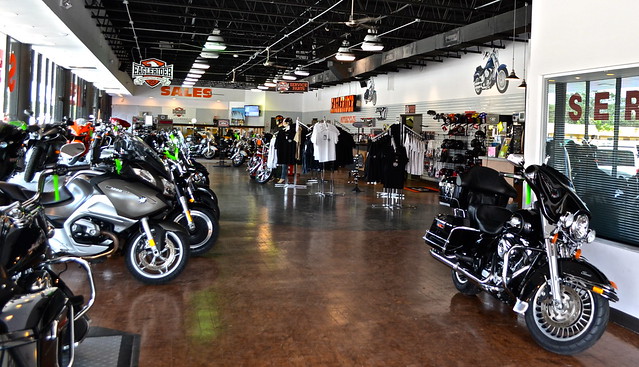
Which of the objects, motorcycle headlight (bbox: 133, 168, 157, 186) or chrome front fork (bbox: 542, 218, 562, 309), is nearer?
chrome front fork (bbox: 542, 218, 562, 309)

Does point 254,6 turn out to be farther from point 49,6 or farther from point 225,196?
point 49,6

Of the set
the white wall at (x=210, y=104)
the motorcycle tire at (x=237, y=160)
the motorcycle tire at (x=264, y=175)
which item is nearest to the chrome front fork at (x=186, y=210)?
the motorcycle tire at (x=264, y=175)

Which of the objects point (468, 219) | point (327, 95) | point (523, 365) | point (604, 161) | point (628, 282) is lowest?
point (523, 365)

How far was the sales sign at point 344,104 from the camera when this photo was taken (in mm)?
23656

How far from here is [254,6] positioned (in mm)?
13898

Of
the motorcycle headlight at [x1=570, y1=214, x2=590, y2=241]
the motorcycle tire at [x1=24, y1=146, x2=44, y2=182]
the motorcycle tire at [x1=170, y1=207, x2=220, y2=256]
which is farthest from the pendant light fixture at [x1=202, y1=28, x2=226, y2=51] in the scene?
the motorcycle headlight at [x1=570, y1=214, x2=590, y2=241]

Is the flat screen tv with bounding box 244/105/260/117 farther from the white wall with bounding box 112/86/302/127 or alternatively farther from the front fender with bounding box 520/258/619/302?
the front fender with bounding box 520/258/619/302

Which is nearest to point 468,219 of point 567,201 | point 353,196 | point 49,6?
point 567,201

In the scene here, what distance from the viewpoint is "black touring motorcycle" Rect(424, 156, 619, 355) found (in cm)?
337

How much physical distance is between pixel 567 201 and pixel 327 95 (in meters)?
25.1

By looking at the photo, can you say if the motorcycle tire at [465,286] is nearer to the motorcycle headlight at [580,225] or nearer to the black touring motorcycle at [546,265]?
the black touring motorcycle at [546,265]

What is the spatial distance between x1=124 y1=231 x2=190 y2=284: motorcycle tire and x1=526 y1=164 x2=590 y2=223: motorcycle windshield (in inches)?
113

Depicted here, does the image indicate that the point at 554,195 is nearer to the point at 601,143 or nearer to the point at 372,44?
the point at 601,143

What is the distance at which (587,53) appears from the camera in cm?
450
